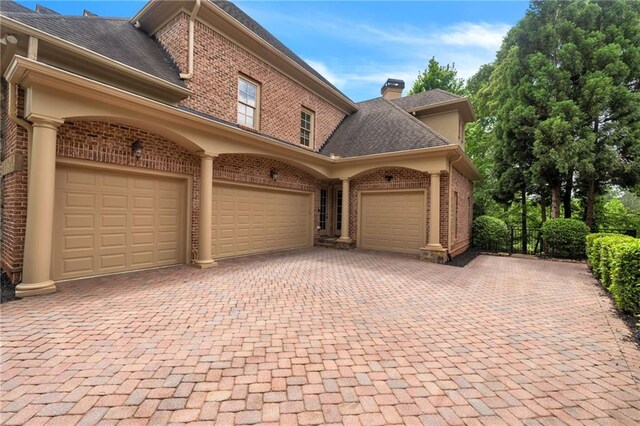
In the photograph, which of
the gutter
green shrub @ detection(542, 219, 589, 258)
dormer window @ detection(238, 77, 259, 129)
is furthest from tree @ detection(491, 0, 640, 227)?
the gutter

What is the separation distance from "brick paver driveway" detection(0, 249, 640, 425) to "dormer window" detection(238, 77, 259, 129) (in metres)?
6.02

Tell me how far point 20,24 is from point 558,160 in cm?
1570

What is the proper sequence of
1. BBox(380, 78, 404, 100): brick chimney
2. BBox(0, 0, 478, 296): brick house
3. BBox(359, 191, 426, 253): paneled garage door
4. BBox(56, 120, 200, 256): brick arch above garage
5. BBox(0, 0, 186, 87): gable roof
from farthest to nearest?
1. BBox(380, 78, 404, 100): brick chimney
2. BBox(359, 191, 426, 253): paneled garage door
3. BBox(0, 0, 186, 87): gable roof
4. BBox(56, 120, 200, 256): brick arch above garage
5. BBox(0, 0, 478, 296): brick house

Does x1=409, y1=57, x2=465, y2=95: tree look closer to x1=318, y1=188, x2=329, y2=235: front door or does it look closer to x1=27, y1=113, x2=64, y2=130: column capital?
x1=318, y1=188, x2=329, y2=235: front door

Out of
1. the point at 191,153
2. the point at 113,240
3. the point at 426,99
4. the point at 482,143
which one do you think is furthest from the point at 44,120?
the point at 482,143

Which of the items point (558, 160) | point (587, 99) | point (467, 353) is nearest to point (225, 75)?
point (467, 353)

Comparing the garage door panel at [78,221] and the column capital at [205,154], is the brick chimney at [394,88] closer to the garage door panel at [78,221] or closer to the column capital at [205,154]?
the column capital at [205,154]

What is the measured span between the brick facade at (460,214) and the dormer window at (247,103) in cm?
700

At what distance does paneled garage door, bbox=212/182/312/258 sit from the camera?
7.98 metres

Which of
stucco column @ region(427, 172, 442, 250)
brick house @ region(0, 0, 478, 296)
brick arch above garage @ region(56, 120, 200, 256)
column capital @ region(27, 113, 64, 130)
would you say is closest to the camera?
column capital @ region(27, 113, 64, 130)

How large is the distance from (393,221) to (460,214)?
3011 millimetres

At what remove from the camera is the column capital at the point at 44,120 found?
14.2 ft

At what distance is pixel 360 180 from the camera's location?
1086 centimetres

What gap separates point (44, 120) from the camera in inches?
173
